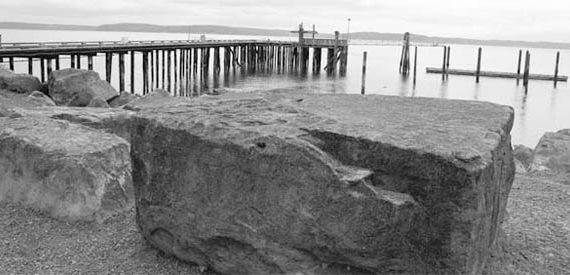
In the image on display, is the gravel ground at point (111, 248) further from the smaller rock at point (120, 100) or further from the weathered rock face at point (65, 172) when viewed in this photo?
the smaller rock at point (120, 100)

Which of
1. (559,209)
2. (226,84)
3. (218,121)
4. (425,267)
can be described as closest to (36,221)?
(218,121)

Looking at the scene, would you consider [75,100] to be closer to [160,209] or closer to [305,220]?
[160,209]

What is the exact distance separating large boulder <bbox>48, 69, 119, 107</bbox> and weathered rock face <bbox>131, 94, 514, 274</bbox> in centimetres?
1604

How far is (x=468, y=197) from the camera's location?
Result: 14.4 feet

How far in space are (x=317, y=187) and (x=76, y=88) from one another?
1827cm

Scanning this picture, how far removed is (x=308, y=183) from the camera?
4727 millimetres

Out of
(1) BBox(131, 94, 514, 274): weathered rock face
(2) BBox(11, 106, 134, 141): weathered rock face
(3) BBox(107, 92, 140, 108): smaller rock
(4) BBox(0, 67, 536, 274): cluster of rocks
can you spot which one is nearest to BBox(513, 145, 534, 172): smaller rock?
(4) BBox(0, 67, 536, 274): cluster of rocks

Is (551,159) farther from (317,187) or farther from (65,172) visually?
(65,172)

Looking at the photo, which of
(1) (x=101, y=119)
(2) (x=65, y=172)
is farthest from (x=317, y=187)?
(1) (x=101, y=119)

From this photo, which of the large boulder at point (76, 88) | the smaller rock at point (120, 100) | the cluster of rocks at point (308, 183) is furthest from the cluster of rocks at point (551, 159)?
the large boulder at point (76, 88)

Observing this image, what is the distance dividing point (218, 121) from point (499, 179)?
256 cm

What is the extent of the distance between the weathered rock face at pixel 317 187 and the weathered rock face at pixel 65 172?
0.92m

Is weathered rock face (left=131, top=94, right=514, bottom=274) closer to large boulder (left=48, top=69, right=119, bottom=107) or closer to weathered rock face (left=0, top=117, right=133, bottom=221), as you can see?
weathered rock face (left=0, top=117, right=133, bottom=221)

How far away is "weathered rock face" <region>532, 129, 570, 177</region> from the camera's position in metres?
11.7
